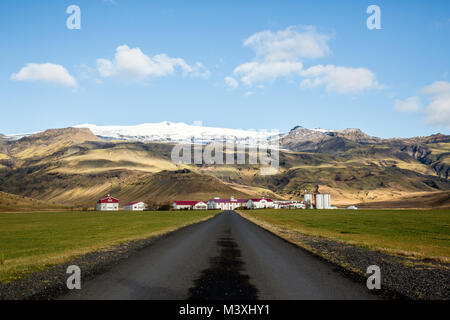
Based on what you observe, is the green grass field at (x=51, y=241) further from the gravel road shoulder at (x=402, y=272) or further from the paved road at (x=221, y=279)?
the gravel road shoulder at (x=402, y=272)

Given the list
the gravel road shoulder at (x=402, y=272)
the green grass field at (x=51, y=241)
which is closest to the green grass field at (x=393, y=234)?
the gravel road shoulder at (x=402, y=272)

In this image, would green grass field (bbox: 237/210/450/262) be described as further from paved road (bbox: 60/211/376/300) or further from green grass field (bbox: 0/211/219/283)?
green grass field (bbox: 0/211/219/283)

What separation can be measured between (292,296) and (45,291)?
28.4 ft

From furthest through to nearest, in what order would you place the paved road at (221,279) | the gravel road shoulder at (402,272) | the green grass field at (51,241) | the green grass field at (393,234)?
1. the green grass field at (393,234)
2. the green grass field at (51,241)
3. the gravel road shoulder at (402,272)
4. the paved road at (221,279)

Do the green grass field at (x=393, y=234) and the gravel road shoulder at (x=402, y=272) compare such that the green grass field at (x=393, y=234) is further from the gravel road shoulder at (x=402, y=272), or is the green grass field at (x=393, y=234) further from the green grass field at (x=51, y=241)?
the green grass field at (x=51, y=241)

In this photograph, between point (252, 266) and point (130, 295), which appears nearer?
point (130, 295)

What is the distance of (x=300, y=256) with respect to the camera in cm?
2050

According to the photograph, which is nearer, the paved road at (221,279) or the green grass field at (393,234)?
the paved road at (221,279)

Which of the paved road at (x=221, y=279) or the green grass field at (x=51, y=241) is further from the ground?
the paved road at (x=221, y=279)

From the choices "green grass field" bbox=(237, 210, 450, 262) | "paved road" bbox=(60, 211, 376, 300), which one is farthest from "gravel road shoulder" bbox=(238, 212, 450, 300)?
"green grass field" bbox=(237, 210, 450, 262)

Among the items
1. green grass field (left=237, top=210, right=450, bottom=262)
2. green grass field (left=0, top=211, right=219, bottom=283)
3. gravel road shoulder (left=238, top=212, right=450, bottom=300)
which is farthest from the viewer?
green grass field (left=237, top=210, right=450, bottom=262)

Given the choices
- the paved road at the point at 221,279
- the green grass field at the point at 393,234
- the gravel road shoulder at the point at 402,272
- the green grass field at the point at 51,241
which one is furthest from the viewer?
the green grass field at the point at 393,234
